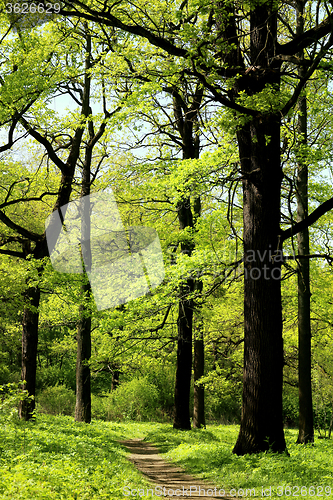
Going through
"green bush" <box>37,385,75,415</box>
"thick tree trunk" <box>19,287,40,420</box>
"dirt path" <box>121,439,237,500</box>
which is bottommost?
"green bush" <box>37,385,75,415</box>

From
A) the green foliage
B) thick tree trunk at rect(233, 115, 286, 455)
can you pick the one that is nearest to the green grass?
thick tree trunk at rect(233, 115, 286, 455)

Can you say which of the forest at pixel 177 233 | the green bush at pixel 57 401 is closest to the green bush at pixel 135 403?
the forest at pixel 177 233

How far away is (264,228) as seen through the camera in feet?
23.6

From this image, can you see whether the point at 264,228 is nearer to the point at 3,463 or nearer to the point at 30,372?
the point at 3,463

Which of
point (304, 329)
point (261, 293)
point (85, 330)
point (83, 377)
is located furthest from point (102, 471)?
point (85, 330)

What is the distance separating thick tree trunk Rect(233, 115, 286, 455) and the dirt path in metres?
1.05

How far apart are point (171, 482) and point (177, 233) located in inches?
297

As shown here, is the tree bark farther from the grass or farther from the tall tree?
the grass

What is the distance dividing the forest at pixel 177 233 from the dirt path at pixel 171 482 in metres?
0.28

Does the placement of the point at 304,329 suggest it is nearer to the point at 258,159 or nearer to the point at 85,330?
the point at 258,159

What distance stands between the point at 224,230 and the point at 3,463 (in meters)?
9.32

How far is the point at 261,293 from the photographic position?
700cm

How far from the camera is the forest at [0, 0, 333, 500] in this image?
20.7ft

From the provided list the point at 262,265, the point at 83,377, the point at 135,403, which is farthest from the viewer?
the point at 135,403
